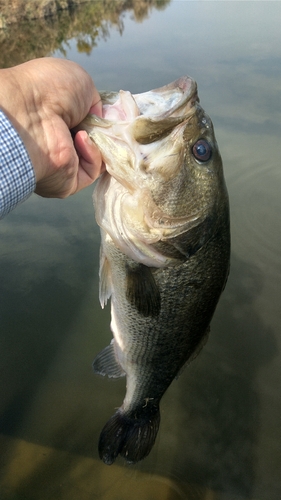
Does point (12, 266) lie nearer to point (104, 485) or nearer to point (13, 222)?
point (13, 222)

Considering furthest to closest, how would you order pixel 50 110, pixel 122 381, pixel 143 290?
1. pixel 122 381
2. pixel 143 290
3. pixel 50 110

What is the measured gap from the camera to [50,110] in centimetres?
118

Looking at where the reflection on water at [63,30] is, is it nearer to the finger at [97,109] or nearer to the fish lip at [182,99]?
the finger at [97,109]

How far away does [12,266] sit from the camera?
379cm

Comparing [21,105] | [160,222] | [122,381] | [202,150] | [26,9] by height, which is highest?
[26,9]

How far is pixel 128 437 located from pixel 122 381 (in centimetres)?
120

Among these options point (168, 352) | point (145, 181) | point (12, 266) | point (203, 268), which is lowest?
point (12, 266)

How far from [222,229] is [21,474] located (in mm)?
2229

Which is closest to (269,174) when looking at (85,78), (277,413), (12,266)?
(277,413)

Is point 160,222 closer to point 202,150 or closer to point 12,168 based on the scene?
point 202,150

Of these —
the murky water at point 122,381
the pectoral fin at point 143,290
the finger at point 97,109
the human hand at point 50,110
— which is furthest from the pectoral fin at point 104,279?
the murky water at point 122,381

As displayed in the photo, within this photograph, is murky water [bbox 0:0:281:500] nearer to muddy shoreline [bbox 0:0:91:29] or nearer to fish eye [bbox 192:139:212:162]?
fish eye [bbox 192:139:212:162]

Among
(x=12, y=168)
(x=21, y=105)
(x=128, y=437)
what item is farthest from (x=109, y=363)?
(x=21, y=105)

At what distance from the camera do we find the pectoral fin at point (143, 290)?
151 centimetres
